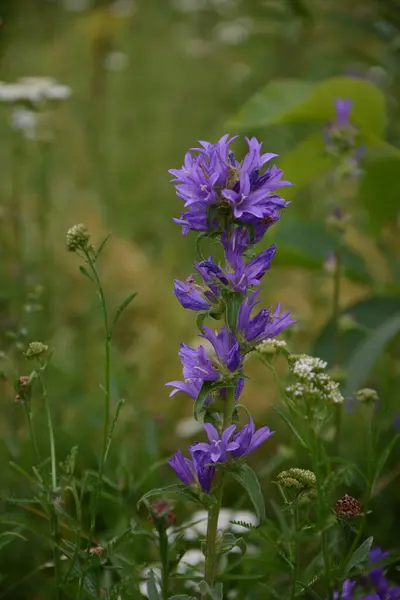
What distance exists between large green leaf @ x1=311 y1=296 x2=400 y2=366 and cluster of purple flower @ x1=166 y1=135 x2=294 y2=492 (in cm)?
85

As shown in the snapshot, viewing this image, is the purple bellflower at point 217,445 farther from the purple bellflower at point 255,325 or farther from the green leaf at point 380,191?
the green leaf at point 380,191

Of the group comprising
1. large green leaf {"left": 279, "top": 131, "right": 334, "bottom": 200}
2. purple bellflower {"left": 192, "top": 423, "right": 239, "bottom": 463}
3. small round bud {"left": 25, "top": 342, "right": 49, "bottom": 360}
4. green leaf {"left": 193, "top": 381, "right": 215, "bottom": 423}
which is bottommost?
purple bellflower {"left": 192, "top": 423, "right": 239, "bottom": 463}

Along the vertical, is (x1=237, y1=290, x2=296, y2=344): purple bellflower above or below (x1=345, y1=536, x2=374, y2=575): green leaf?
above

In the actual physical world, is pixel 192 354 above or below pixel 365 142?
below

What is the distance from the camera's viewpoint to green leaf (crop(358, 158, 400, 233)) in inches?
69.2

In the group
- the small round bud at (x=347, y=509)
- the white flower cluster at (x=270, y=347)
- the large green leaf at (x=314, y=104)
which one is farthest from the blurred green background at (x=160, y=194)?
the small round bud at (x=347, y=509)

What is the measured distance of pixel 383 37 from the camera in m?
1.76

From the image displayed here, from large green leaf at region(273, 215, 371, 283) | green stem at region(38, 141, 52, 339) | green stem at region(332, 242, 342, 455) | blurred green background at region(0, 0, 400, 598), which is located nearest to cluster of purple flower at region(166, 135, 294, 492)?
blurred green background at region(0, 0, 400, 598)

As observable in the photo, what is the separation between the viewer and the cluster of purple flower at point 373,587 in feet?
2.67

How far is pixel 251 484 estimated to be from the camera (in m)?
0.75

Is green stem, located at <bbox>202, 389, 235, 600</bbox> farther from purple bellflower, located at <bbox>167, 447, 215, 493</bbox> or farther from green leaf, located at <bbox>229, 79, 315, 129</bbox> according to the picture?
green leaf, located at <bbox>229, 79, 315, 129</bbox>

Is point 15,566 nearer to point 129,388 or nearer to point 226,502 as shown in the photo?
point 226,502

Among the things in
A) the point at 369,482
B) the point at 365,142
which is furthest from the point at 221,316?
the point at 365,142

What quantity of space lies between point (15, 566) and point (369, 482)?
2.24 ft
